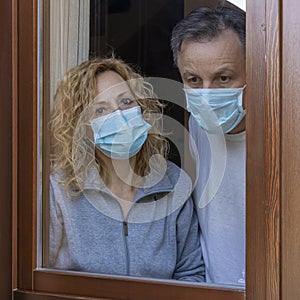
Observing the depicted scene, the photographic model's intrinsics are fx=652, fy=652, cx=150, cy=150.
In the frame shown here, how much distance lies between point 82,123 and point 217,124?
459mm

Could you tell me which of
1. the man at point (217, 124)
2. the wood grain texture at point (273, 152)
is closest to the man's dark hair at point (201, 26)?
the man at point (217, 124)

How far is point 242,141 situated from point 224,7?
42cm

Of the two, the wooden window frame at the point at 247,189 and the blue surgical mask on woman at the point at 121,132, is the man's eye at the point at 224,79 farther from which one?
the blue surgical mask on woman at the point at 121,132

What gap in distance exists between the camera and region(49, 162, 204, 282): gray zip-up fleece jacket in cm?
205

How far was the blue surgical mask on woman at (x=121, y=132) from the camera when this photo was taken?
2070 millimetres

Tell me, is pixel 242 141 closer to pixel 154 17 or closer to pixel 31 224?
pixel 154 17

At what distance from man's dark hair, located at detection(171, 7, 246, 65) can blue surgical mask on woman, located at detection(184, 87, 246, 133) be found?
0.17 metres

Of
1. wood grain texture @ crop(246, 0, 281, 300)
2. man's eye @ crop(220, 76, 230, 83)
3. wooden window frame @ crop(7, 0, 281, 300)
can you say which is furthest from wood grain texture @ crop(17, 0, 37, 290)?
wood grain texture @ crop(246, 0, 281, 300)

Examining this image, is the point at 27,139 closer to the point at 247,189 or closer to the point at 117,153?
the point at 117,153

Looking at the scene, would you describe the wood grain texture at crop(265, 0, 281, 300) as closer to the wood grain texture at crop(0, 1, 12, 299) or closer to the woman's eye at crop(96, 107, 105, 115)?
the woman's eye at crop(96, 107, 105, 115)

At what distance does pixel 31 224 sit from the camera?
2.04 meters

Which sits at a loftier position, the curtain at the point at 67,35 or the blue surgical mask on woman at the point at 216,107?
the curtain at the point at 67,35

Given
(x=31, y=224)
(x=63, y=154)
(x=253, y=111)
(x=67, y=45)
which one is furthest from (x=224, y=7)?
(x=31, y=224)

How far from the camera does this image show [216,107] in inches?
75.0
